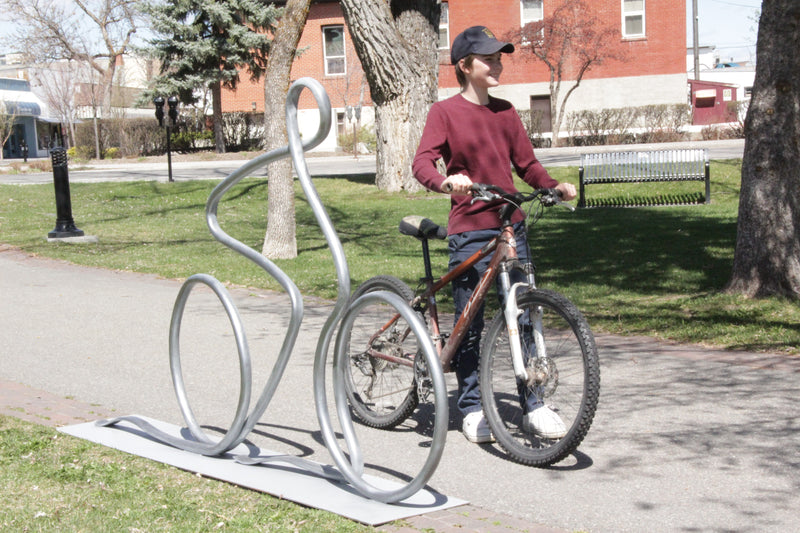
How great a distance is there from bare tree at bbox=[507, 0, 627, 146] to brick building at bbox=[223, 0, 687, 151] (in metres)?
1.38

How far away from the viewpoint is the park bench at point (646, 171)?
17.5 meters

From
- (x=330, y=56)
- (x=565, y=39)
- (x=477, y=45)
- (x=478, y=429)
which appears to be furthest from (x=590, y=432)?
(x=330, y=56)

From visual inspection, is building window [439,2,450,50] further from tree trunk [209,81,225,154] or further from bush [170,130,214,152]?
bush [170,130,214,152]

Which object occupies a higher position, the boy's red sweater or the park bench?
the boy's red sweater

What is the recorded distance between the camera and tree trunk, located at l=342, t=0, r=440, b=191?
19797mm

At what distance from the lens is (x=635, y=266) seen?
1106 cm

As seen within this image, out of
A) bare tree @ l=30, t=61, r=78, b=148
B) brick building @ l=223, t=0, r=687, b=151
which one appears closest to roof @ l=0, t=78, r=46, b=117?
bare tree @ l=30, t=61, r=78, b=148

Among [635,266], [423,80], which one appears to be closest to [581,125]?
[423,80]

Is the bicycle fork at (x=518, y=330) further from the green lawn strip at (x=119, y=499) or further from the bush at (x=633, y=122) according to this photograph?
the bush at (x=633, y=122)

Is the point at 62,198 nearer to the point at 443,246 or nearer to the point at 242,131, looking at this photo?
the point at 443,246

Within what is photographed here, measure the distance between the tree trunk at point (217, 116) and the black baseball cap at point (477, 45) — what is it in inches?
1499

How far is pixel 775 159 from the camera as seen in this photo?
841cm

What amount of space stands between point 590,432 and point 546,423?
71cm

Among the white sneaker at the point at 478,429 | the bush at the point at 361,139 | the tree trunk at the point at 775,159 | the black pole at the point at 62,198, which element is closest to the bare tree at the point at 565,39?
the bush at the point at 361,139
